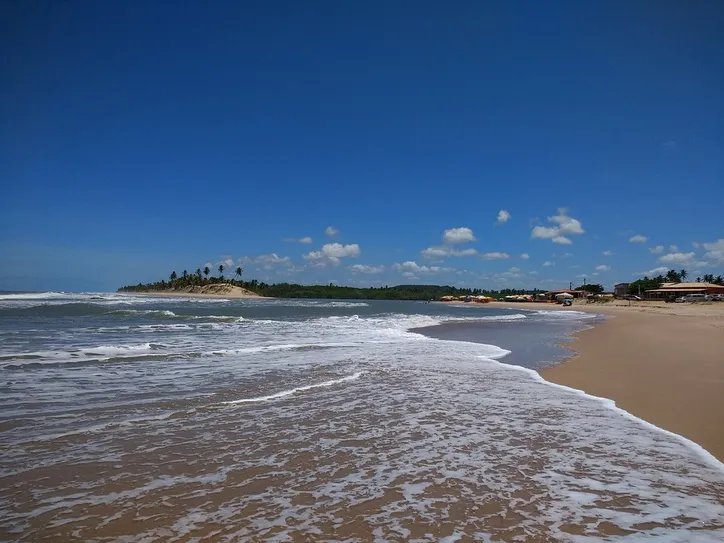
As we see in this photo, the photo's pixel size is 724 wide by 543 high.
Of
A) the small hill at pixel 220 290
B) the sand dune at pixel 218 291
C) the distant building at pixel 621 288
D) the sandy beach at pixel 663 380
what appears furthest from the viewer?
the small hill at pixel 220 290

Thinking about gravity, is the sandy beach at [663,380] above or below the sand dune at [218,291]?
below

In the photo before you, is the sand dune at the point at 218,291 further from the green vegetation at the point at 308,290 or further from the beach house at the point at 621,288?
the beach house at the point at 621,288

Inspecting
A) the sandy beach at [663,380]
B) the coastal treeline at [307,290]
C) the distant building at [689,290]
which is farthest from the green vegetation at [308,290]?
the sandy beach at [663,380]

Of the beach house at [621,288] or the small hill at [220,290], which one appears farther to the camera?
the small hill at [220,290]

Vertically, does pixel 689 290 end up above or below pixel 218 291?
below

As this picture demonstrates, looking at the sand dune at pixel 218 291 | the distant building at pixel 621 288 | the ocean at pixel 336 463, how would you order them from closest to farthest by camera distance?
1. the ocean at pixel 336 463
2. the distant building at pixel 621 288
3. the sand dune at pixel 218 291

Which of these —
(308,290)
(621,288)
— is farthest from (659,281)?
(308,290)

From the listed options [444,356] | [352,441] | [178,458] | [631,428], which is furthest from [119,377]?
[631,428]

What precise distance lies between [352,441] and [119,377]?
676 centimetres

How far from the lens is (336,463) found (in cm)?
503

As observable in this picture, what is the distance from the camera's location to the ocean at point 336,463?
3672mm

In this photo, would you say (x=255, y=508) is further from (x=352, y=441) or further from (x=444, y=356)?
(x=444, y=356)

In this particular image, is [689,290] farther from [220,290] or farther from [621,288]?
[220,290]

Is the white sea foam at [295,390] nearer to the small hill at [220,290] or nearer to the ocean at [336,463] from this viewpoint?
the ocean at [336,463]
